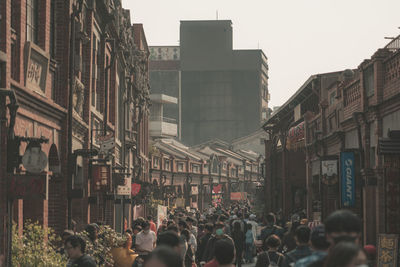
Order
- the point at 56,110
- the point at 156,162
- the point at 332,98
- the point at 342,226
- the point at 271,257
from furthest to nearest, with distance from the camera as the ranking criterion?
the point at 156,162, the point at 332,98, the point at 56,110, the point at 271,257, the point at 342,226

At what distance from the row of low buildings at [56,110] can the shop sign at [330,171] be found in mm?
7195

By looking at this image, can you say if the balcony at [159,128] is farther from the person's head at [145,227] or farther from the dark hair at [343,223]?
the dark hair at [343,223]

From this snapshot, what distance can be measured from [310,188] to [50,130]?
804 inches

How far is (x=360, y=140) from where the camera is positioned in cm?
2459

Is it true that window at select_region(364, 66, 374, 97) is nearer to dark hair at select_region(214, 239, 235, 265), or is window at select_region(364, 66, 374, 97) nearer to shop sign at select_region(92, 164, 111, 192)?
shop sign at select_region(92, 164, 111, 192)

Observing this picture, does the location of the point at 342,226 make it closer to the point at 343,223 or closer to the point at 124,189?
the point at 343,223

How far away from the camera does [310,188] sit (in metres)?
38.7

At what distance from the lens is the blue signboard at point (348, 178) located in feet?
81.5

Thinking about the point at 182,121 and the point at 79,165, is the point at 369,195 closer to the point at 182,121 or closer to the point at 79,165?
the point at 79,165

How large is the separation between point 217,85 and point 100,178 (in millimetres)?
120247

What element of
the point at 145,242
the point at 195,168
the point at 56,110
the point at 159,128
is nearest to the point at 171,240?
the point at 145,242

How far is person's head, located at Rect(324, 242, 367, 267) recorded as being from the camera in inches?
208

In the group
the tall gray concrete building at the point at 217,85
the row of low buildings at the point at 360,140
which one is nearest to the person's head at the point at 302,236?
the row of low buildings at the point at 360,140

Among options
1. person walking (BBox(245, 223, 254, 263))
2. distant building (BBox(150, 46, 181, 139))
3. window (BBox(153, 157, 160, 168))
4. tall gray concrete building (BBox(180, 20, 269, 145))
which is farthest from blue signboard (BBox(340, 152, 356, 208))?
tall gray concrete building (BBox(180, 20, 269, 145))
